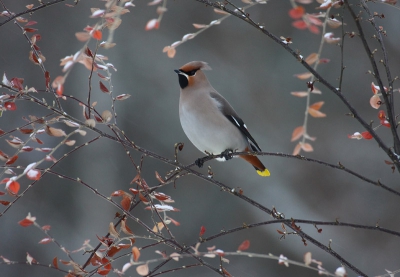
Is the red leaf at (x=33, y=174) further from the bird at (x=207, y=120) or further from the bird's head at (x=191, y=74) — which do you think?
the bird's head at (x=191, y=74)

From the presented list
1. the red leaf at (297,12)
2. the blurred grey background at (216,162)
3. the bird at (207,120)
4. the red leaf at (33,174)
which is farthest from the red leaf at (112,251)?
the blurred grey background at (216,162)

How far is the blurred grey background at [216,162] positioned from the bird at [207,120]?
2438 millimetres

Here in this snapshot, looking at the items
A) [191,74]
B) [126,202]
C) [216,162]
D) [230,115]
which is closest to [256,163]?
[230,115]

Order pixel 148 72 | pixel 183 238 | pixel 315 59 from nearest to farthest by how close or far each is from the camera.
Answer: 1. pixel 315 59
2. pixel 183 238
3. pixel 148 72

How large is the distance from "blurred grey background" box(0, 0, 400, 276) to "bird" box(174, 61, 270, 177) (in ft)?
8.00

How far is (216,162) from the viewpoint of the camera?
506 centimetres

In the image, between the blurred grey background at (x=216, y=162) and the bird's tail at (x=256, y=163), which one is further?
the blurred grey background at (x=216, y=162)

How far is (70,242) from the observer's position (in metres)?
5.14

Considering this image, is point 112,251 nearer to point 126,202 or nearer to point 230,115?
point 126,202

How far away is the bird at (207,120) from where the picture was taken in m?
2.44

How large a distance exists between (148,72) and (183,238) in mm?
1879

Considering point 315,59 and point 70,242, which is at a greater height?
point 315,59

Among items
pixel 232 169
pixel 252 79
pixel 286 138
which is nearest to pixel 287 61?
pixel 252 79

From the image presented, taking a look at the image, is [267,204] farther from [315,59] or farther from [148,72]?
[315,59]
